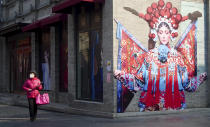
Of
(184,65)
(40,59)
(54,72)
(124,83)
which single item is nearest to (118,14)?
(124,83)

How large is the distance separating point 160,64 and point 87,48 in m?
3.16

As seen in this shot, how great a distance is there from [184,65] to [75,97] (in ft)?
16.0

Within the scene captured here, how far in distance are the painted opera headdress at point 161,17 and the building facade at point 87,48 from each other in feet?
0.77

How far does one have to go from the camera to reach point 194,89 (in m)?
16.3

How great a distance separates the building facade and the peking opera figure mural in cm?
25

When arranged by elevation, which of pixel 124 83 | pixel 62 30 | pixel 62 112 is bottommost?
pixel 62 112

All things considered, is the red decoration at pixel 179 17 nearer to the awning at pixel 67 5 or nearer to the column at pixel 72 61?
the awning at pixel 67 5

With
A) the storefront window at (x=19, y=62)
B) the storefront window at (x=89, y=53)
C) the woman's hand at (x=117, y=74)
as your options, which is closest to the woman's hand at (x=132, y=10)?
the storefront window at (x=89, y=53)

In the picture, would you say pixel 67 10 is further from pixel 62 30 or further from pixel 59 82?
pixel 59 82

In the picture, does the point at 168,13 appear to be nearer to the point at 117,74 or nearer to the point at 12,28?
the point at 117,74

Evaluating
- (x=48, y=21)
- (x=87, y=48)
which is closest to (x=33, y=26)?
(x=48, y=21)

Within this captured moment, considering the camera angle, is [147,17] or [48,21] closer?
[147,17]

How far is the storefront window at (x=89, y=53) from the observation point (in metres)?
15.3

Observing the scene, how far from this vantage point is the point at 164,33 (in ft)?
50.5
